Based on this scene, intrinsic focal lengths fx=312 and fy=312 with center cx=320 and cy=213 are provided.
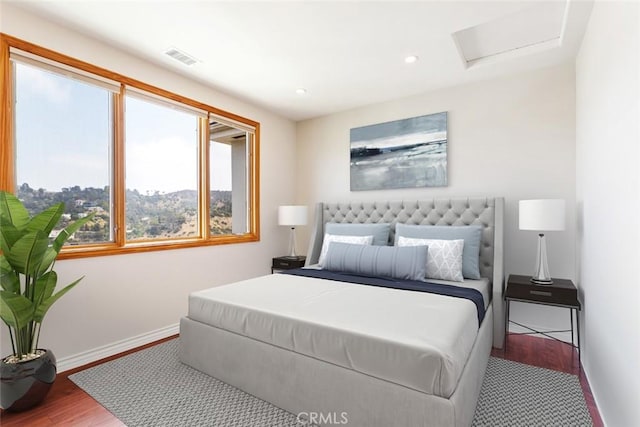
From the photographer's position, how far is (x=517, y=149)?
3133 mm

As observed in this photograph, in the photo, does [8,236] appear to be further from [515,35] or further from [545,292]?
[515,35]

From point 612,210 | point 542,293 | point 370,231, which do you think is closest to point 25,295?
point 370,231

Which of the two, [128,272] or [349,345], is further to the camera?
[128,272]

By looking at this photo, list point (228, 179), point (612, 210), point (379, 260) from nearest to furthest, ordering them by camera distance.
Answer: point (612, 210) < point (379, 260) < point (228, 179)

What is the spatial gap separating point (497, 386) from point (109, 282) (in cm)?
306

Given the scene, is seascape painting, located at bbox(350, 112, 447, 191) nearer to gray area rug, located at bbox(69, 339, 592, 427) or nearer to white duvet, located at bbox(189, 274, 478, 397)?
white duvet, located at bbox(189, 274, 478, 397)

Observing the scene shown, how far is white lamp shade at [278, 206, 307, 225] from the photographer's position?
4082 mm

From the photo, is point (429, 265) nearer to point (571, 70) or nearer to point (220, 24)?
point (571, 70)

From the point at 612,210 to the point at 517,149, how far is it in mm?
1706

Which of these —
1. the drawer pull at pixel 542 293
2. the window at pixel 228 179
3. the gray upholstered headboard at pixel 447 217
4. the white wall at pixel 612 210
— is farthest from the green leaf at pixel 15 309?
the drawer pull at pixel 542 293

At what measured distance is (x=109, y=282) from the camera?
8.56ft

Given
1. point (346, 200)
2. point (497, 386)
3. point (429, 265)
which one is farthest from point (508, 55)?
point (497, 386)

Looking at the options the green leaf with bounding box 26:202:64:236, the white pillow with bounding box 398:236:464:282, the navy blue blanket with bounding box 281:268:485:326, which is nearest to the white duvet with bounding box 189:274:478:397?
the navy blue blanket with bounding box 281:268:485:326

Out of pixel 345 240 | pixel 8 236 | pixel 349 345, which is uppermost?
pixel 8 236
